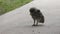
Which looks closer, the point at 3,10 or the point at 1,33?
the point at 1,33

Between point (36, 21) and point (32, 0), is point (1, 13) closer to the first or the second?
point (36, 21)

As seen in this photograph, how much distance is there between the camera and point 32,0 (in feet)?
70.6

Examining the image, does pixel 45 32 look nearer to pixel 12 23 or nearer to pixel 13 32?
pixel 13 32

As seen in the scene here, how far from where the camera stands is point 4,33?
857 cm

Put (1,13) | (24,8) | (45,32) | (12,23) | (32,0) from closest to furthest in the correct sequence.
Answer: (45,32), (12,23), (1,13), (24,8), (32,0)

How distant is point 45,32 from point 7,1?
9354 mm

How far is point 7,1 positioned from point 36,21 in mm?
7514

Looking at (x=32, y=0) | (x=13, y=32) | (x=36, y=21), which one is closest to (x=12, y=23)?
(x=36, y=21)

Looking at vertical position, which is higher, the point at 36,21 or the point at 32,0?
the point at 32,0

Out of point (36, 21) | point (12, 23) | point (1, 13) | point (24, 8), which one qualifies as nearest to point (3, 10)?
point (1, 13)

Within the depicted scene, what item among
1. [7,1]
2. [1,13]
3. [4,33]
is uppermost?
[7,1]

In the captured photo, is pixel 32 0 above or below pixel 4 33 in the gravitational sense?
above

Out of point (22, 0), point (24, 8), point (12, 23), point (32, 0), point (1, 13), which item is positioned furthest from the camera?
point (32, 0)

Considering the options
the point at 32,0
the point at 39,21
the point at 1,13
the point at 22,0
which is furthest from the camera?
the point at 32,0
